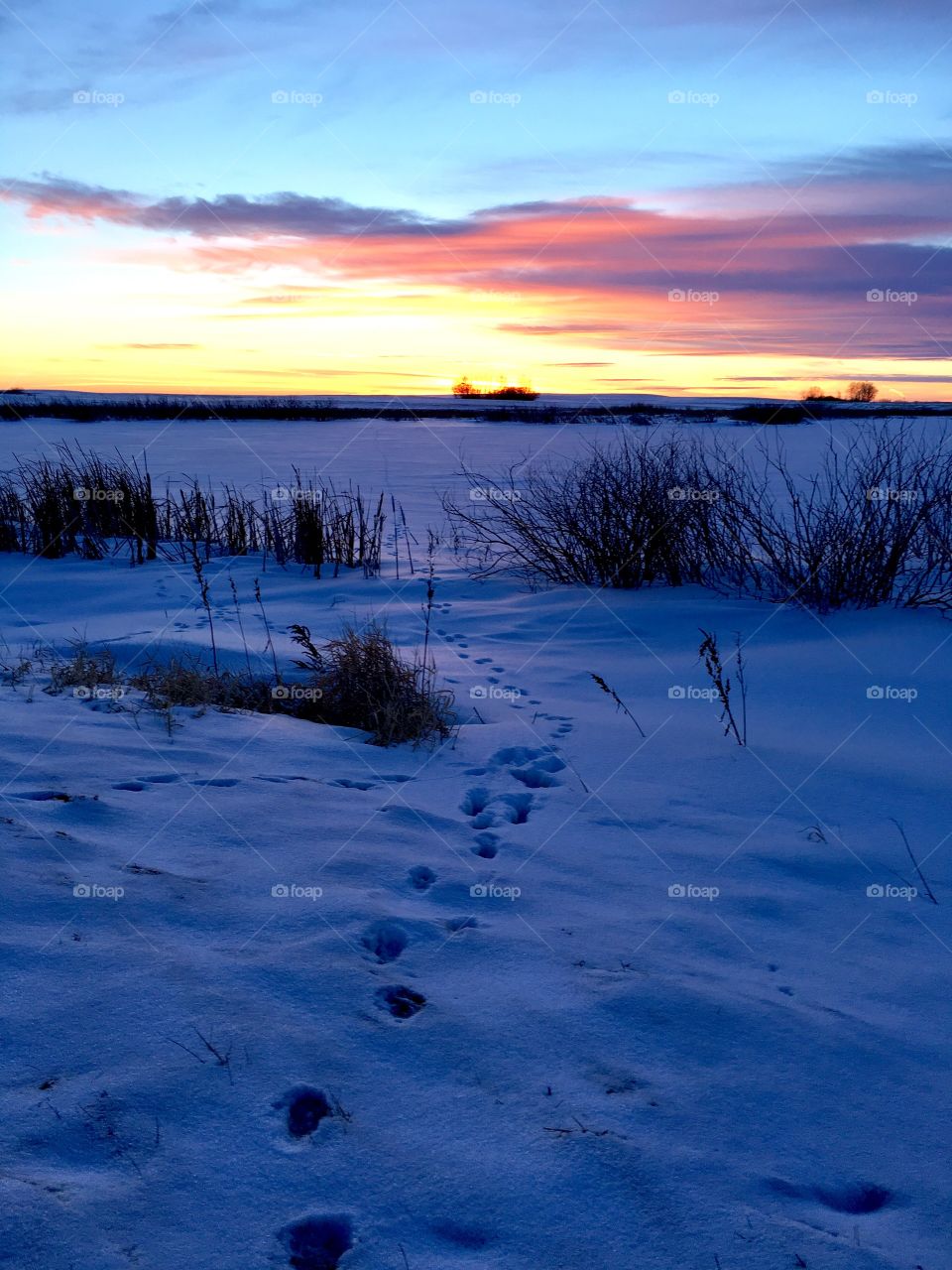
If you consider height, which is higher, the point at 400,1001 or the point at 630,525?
the point at 630,525

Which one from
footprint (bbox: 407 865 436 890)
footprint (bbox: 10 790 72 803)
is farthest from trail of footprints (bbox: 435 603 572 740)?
footprint (bbox: 10 790 72 803)

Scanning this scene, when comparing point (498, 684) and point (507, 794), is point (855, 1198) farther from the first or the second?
point (498, 684)

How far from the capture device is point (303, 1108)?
177 centimetres

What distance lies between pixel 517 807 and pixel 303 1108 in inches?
75.3

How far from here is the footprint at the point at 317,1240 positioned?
146 cm

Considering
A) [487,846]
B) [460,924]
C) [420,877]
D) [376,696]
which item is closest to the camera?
[460,924]

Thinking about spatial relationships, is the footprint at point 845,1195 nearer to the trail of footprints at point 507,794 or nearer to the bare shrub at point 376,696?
the trail of footprints at point 507,794

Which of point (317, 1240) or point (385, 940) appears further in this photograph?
point (385, 940)

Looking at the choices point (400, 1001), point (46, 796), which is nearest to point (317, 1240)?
point (400, 1001)

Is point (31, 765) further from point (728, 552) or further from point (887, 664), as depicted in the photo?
point (728, 552)

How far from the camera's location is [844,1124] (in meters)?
1.90

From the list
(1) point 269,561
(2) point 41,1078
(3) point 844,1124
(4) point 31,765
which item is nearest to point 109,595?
(1) point 269,561

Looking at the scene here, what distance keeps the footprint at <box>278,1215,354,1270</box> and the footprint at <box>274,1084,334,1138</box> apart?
19 cm

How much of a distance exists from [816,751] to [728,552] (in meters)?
3.55
